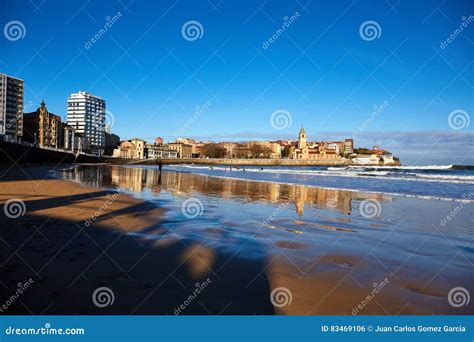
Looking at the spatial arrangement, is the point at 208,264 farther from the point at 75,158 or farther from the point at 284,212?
the point at 75,158

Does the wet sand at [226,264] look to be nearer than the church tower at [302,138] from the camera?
Yes

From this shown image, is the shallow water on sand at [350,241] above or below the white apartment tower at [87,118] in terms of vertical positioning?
below

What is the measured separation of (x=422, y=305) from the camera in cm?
418

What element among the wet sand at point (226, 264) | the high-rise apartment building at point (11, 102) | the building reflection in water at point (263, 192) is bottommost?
the wet sand at point (226, 264)

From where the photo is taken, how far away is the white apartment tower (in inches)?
7224

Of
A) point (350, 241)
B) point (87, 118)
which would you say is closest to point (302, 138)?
point (87, 118)

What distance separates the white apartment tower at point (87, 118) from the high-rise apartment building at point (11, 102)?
52.0 m

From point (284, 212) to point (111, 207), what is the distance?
18.3 ft

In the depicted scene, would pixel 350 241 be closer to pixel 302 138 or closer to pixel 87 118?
pixel 302 138

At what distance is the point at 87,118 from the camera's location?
185000mm

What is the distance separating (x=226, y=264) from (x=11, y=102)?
147m

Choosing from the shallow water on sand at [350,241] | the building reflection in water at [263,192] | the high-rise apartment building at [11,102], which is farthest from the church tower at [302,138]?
the shallow water on sand at [350,241]

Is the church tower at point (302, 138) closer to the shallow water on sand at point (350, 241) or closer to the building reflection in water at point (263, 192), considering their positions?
the building reflection in water at point (263, 192)

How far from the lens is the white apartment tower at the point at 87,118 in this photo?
184 meters
